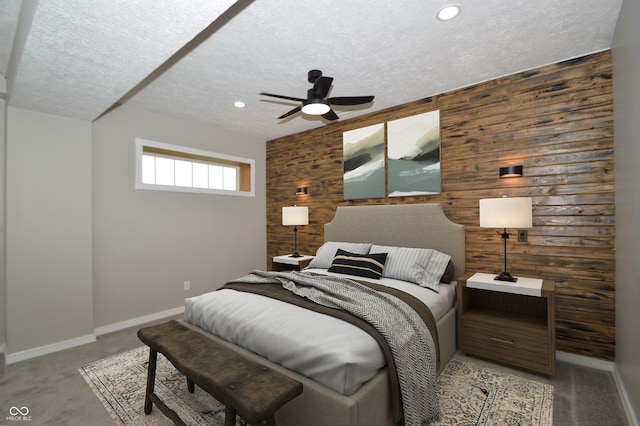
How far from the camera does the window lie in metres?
4.07

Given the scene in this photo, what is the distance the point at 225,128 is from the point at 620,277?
4853 mm

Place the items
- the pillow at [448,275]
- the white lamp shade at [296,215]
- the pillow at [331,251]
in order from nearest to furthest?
the pillow at [448,275] < the pillow at [331,251] < the white lamp shade at [296,215]

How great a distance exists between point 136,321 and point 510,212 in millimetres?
4378

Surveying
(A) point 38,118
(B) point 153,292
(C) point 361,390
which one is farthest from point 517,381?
(A) point 38,118

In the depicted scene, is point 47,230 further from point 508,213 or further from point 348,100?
point 508,213

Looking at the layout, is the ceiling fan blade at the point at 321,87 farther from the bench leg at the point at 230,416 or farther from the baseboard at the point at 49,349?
the baseboard at the point at 49,349

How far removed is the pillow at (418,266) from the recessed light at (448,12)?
6.85 feet

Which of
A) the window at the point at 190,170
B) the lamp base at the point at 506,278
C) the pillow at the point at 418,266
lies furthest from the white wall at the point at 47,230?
the lamp base at the point at 506,278

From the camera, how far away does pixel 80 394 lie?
2.27 metres

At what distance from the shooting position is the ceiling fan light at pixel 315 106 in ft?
8.15

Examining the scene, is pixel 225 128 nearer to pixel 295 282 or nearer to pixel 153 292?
pixel 153 292

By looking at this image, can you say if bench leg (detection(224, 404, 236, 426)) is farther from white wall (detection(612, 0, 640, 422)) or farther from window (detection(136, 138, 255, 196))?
window (detection(136, 138, 255, 196))

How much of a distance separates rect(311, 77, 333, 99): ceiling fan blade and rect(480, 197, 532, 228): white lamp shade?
1753 mm

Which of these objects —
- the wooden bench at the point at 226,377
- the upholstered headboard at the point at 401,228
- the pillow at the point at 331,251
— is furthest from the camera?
the pillow at the point at 331,251
